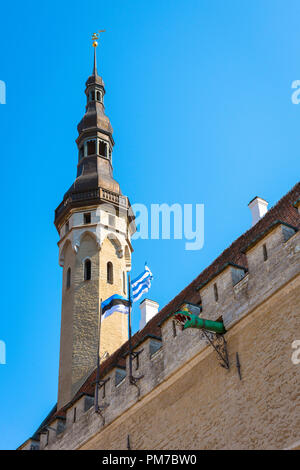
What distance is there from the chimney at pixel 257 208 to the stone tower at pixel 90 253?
7574 millimetres

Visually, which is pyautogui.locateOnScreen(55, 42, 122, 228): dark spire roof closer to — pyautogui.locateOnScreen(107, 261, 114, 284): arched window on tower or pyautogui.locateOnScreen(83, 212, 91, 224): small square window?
pyautogui.locateOnScreen(83, 212, 91, 224): small square window

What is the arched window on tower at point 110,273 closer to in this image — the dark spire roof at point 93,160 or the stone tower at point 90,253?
the stone tower at point 90,253

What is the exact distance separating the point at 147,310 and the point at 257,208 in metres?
5.29

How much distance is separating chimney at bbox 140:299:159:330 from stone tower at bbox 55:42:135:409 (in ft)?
7.46

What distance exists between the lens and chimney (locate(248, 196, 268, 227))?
60.4ft

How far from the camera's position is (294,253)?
38.1 ft

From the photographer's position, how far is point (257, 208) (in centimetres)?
1856

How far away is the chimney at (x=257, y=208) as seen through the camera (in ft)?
60.4

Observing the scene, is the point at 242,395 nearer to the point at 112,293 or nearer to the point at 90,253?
the point at 112,293

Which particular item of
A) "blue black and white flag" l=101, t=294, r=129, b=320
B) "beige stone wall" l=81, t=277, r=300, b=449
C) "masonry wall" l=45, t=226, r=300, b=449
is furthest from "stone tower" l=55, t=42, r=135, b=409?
"beige stone wall" l=81, t=277, r=300, b=449

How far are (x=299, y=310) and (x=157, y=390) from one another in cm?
434

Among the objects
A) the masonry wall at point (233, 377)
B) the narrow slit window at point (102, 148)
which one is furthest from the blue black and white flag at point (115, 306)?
the narrow slit window at point (102, 148)

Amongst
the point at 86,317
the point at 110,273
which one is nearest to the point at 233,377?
the point at 86,317

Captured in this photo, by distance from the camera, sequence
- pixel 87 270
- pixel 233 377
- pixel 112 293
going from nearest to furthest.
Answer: pixel 233 377 → pixel 112 293 → pixel 87 270
